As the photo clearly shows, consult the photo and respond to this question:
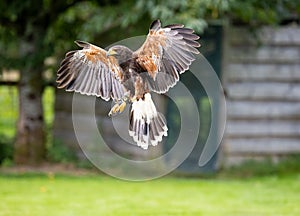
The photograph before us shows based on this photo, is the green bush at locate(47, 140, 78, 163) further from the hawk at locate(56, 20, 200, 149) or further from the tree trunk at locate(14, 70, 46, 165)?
the hawk at locate(56, 20, 200, 149)

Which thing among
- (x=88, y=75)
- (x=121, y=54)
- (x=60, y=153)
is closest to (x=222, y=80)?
(x=60, y=153)

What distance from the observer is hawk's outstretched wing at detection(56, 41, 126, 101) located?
372 cm

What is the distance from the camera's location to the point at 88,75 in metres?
3.83

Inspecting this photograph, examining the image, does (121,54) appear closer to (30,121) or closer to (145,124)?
(145,124)

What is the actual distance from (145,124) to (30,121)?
5350 millimetres

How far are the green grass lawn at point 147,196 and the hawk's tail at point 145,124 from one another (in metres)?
2.41

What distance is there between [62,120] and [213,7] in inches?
130

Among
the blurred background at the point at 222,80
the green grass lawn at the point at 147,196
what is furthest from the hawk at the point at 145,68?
the blurred background at the point at 222,80

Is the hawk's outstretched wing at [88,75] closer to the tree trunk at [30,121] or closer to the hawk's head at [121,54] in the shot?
the hawk's head at [121,54]

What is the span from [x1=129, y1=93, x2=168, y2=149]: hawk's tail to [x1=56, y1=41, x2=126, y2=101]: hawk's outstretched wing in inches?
6.2

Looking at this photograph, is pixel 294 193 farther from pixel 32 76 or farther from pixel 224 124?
pixel 32 76

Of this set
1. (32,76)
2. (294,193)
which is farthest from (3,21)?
(294,193)

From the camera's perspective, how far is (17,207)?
19.9 feet

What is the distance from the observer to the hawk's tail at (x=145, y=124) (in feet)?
11.6
